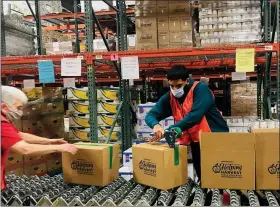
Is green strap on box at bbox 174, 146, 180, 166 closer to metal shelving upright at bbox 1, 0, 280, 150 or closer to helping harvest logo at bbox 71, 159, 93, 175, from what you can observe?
helping harvest logo at bbox 71, 159, 93, 175

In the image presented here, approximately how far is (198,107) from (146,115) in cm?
71

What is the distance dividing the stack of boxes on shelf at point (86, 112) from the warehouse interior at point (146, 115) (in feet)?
0.06

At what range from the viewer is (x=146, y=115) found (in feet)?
12.0

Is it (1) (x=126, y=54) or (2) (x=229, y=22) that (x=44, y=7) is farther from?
(2) (x=229, y=22)

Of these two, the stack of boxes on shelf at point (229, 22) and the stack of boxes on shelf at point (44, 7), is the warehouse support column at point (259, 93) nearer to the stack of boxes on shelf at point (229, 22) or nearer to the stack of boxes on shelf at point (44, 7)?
the stack of boxes on shelf at point (229, 22)

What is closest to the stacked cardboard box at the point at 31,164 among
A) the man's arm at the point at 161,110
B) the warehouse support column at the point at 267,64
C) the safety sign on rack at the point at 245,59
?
the man's arm at the point at 161,110

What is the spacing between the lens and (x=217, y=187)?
249 cm

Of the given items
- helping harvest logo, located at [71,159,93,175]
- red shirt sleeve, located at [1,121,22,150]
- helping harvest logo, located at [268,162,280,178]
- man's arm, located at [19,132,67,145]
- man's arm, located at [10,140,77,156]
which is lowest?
helping harvest logo, located at [71,159,93,175]

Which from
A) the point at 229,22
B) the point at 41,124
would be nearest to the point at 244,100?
the point at 229,22

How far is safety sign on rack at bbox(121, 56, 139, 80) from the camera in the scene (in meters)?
4.03

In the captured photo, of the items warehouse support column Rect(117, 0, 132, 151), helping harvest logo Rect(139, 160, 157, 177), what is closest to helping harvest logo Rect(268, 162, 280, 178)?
helping harvest logo Rect(139, 160, 157, 177)

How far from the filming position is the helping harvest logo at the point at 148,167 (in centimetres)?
260

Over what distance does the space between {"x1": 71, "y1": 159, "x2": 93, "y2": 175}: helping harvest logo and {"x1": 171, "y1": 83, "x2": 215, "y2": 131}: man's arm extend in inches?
32.7

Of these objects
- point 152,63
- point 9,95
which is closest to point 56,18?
point 152,63
